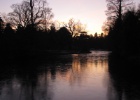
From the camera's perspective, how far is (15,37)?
55438mm

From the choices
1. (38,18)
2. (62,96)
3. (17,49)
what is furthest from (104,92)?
(38,18)

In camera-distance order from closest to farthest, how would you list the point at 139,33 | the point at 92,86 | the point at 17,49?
the point at 92,86
the point at 139,33
the point at 17,49

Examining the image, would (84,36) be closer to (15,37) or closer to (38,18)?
(38,18)

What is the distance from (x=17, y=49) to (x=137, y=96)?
4305 centimetres

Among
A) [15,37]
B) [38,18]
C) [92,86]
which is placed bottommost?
[92,86]

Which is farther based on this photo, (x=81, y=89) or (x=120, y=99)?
(x=81, y=89)

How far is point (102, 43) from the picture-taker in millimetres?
176500

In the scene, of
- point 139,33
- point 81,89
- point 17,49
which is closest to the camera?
point 81,89

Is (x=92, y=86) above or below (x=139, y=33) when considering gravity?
below

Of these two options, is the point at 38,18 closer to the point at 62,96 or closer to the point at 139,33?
the point at 139,33

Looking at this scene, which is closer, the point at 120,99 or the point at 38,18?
the point at 120,99

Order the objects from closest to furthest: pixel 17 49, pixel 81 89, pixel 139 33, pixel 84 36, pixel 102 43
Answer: pixel 81 89
pixel 139 33
pixel 17 49
pixel 84 36
pixel 102 43

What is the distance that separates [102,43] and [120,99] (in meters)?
165

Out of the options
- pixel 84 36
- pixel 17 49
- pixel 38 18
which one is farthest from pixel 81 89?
pixel 84 36
